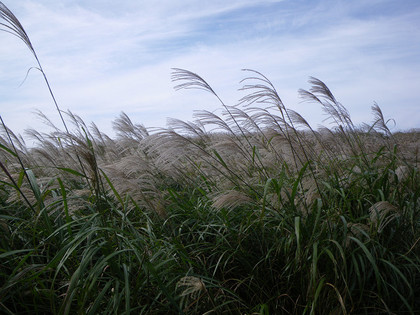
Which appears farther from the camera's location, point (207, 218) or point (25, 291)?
point (207, 218)

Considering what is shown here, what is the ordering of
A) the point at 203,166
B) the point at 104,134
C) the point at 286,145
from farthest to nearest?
the point at 104,134, the point at 203,166, the point at 286,145

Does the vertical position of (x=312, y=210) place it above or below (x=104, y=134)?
below

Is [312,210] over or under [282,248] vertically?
over

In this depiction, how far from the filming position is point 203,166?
13.9 feet

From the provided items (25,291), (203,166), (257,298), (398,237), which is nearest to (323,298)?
(257,298)

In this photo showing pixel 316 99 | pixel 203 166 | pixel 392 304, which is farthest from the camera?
→ pixel 203 166

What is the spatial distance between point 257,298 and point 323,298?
0.42m

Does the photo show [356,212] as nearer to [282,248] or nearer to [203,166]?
[282,248]

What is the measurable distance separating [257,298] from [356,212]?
111 cm

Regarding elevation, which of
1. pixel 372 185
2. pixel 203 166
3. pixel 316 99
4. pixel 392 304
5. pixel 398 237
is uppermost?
pixel 316 99

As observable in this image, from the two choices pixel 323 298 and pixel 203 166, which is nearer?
pixel 323 298

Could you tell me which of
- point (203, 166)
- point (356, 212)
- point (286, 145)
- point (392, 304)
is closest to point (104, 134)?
point (203, 166)

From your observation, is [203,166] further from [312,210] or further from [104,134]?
[104,134]

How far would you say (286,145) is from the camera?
9.42 feet
